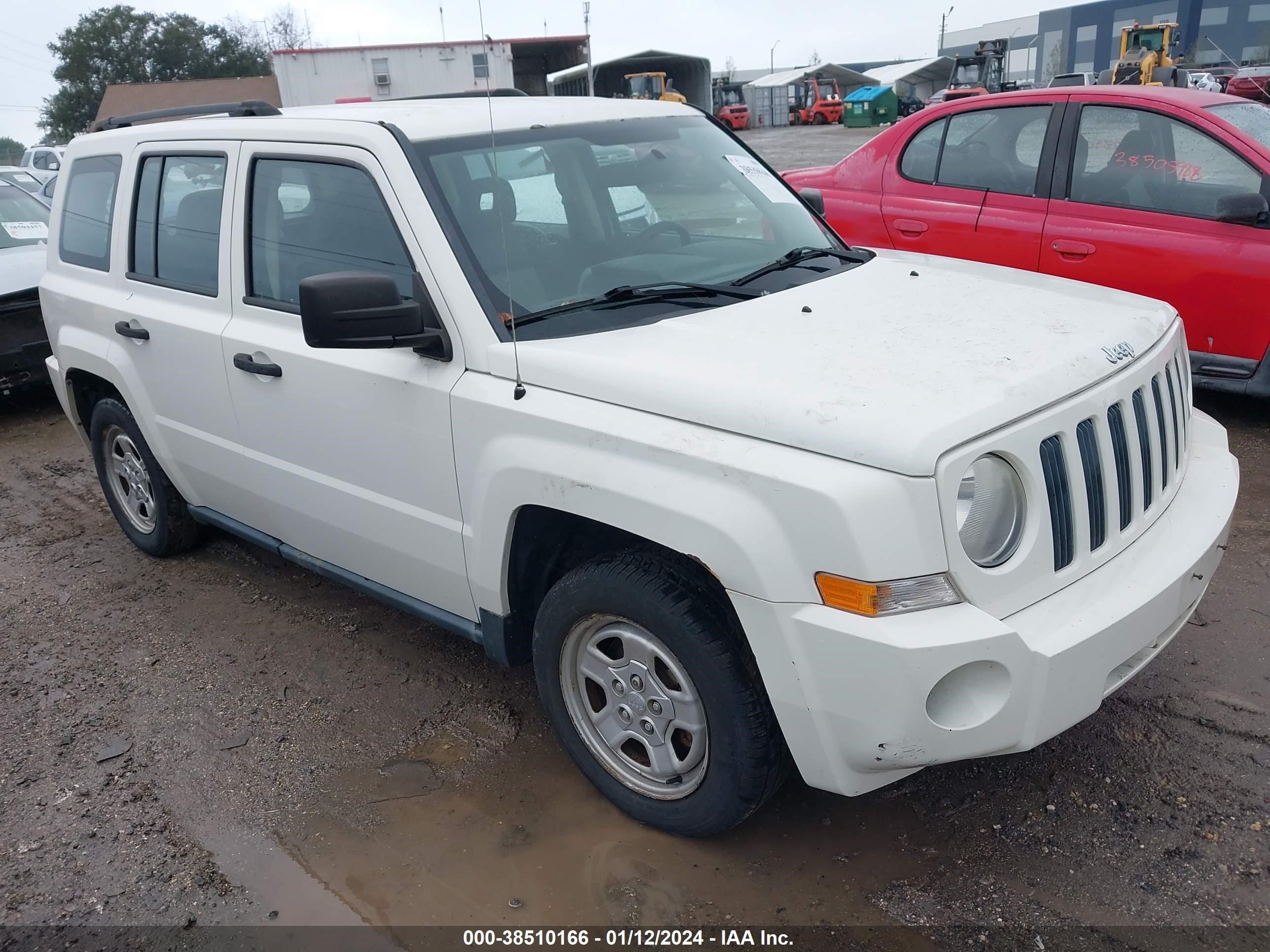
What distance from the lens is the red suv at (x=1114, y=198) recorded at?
5.04 meters

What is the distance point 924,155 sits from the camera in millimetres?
6125

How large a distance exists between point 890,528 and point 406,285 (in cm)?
165

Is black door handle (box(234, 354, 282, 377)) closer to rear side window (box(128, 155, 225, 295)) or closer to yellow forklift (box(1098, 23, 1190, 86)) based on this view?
rear side window (box(128, 155, 225, 295))

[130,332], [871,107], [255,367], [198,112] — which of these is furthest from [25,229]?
[871,107]

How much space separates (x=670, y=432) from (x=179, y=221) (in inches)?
101

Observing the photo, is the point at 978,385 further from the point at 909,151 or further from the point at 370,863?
the point at 909,151

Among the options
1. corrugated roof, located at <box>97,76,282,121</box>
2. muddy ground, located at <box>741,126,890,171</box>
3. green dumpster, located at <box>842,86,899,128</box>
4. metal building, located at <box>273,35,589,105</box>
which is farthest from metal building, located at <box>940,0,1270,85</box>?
corrugated roof, located at <box>97,76,282,121</box>

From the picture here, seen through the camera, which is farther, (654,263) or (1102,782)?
(654,263)

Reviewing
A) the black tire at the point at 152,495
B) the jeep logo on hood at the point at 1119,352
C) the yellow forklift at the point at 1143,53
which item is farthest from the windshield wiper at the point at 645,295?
the yellow forklift at the point at 1143,53

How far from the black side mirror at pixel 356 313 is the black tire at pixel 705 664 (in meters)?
0.81

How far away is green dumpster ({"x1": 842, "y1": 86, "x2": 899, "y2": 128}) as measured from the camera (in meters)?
40.5

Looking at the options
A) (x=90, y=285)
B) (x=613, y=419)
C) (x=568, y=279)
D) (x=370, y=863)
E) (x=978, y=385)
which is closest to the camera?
(x=978, y=385)

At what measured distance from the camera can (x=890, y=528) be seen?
2.15 metres

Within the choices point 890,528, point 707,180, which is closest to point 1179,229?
point 707,180
